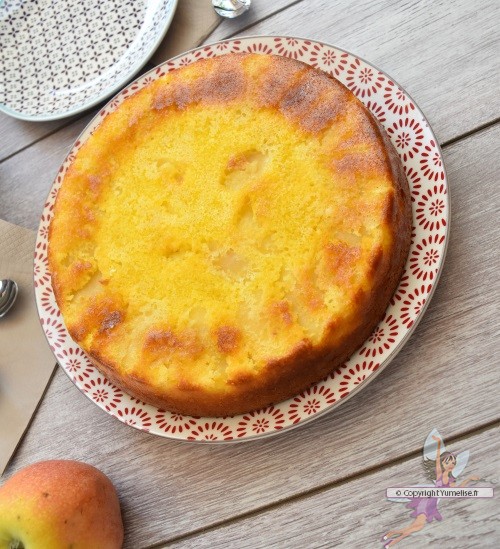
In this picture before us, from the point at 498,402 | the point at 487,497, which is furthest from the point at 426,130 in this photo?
the point at 487,497

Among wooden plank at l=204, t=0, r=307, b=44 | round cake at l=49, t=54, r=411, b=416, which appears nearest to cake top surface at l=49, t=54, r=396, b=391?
round cake at l=49, t=54, r=411, b=416

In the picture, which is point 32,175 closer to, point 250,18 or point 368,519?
point 250,18

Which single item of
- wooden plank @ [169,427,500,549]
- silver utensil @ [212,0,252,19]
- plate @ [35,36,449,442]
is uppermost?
silver utensil @ [212,0,252,19]

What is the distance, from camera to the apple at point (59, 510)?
3.56 feet

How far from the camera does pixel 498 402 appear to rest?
3.36 ft

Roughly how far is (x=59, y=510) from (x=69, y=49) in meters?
1.12

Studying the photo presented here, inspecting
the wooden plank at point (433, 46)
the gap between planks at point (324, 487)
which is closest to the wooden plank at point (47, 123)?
the wooden plank at point (433, 46)

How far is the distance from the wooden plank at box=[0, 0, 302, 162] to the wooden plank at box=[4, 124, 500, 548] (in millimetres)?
570

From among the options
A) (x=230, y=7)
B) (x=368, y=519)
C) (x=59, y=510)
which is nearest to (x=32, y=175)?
(x=230, y=7)

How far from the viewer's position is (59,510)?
1098 millimetres

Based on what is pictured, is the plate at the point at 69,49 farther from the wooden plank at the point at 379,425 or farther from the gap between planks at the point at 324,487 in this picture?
the gap between planks at the point at 324,487

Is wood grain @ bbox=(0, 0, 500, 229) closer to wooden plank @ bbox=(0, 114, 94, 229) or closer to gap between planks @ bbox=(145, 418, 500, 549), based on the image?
wooden plank @ bbox=(0, 114, 94, 229)

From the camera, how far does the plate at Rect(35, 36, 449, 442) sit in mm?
1078

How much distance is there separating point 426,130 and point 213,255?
0.44 m
